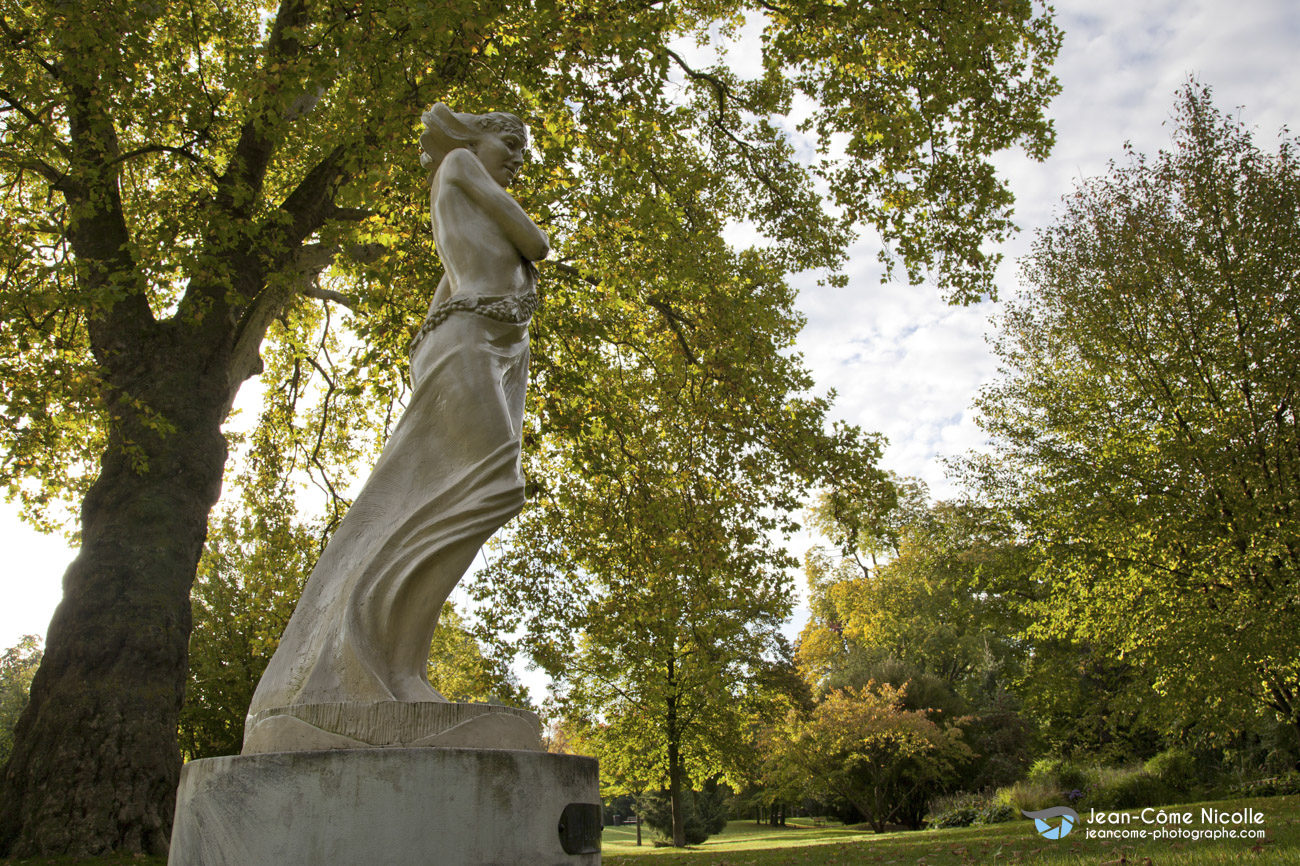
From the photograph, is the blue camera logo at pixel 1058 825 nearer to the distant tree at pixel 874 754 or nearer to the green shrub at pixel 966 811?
the green shrub at pixel 966 811

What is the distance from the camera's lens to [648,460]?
12.6 metres

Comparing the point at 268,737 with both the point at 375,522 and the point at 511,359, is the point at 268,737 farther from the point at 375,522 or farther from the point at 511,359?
the point at 511,359

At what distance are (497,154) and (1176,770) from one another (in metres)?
25.4

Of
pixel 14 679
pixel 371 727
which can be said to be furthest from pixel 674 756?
pixel 14 679

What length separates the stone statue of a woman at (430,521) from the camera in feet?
9.43

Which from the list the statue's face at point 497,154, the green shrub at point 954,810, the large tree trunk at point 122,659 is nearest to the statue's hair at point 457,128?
the statue's face at point 497,154

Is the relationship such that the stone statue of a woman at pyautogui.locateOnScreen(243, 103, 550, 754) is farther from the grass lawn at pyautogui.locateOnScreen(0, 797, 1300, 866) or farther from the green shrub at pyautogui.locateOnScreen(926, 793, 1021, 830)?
the green shrub at pyautogui.locateOnScreen(926, 793, 1021, 830)

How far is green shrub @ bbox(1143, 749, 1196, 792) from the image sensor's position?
2159 centimetres

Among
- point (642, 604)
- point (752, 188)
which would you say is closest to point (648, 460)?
point (642, 604)

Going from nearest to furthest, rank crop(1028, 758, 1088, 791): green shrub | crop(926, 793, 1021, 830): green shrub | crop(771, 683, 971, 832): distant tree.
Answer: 1. crop(926, 793, 1021, 830): green shrub
2. crop(1028, 758, 1088, 791): green shrub
3. crop(771, 683, 971, 832): distant tree

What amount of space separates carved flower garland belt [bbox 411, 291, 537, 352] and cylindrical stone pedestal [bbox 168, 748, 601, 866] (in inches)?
74.7

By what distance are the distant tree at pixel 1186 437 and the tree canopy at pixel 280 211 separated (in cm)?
781

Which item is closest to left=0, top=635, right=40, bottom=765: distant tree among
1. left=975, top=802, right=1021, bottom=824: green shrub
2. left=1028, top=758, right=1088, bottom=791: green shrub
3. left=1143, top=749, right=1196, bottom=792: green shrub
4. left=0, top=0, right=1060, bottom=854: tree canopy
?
left=0, top=0, right=1060, bottom=854: tree canopy

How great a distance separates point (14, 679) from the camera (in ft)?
134
